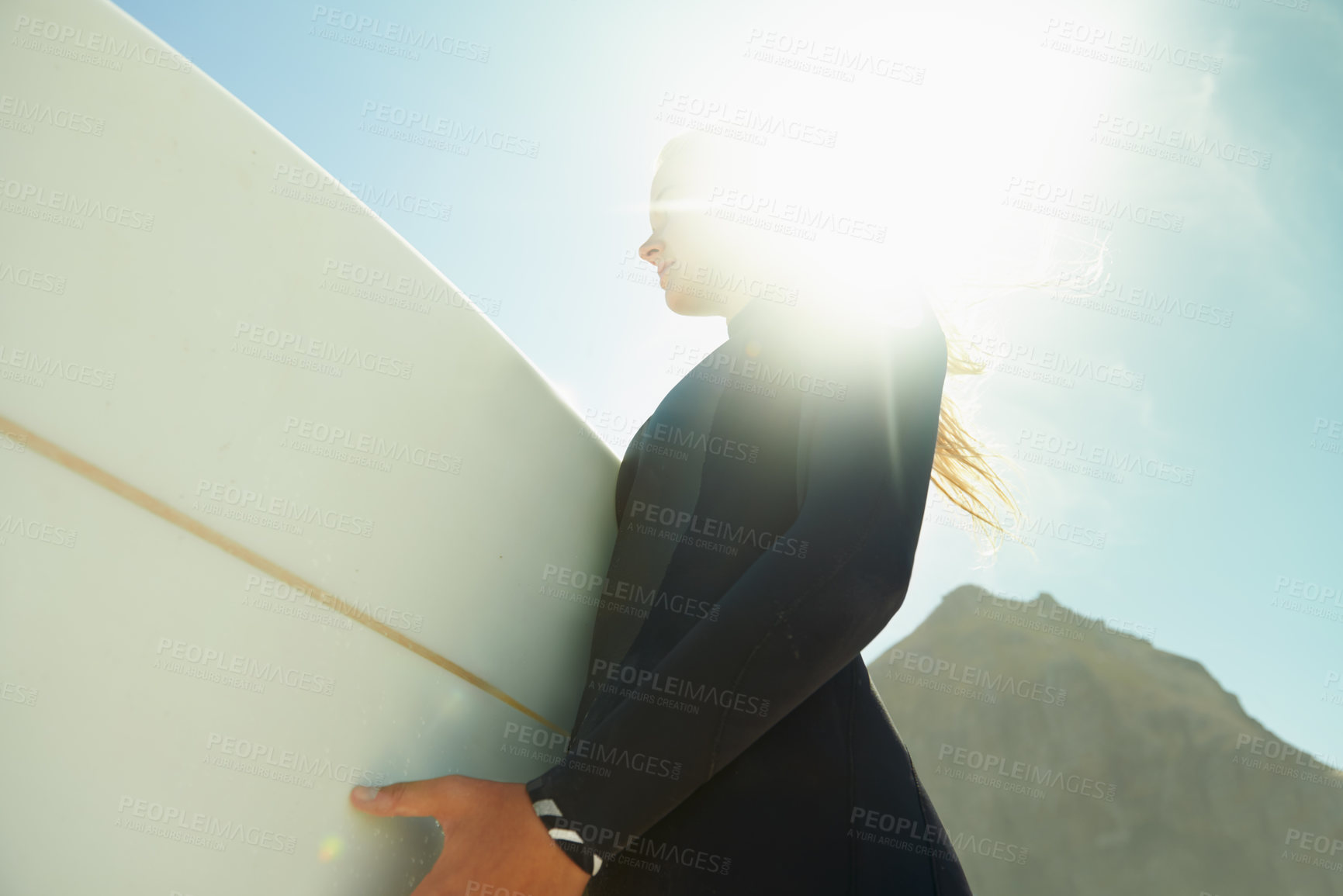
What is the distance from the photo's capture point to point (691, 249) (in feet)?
4.76

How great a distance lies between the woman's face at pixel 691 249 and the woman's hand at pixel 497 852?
94 cm

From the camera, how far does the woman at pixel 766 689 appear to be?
785 millimetres

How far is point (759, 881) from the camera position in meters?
0.83

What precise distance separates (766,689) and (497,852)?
0.33 m

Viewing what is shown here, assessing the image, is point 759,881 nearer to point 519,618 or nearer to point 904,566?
point 904,566

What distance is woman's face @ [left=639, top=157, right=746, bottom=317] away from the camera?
4.64 feet

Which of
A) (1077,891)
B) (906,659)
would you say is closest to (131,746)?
(906,659)
